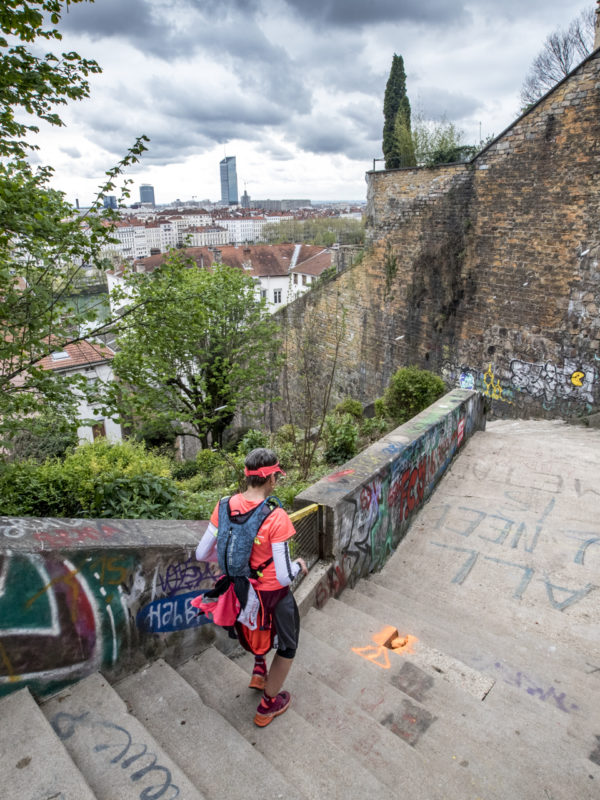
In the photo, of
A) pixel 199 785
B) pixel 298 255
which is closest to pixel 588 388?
pixel 199 785

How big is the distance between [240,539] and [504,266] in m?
11.9

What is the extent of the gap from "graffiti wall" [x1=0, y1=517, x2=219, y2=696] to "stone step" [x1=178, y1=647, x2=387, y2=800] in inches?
9.0

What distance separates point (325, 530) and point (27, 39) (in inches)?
183

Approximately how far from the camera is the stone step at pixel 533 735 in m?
2.48

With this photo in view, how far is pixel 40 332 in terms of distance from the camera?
4.62m

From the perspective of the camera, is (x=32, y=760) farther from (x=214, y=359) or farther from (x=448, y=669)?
(x=214, y=359)

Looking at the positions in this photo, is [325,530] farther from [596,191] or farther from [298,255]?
[298,255]

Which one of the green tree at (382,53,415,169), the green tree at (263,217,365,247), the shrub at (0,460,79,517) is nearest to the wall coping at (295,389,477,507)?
the shrub at (0,460,79,517)

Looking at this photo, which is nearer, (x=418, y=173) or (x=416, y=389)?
(x=416, y=389)

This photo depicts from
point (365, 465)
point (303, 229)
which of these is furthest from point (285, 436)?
point (303, 229)

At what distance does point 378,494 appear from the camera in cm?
482

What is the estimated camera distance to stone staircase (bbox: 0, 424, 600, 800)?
2.17m

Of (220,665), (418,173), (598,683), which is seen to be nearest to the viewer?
(220,665)

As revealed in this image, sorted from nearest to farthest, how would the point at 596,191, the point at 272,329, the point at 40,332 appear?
the point at 40,332, the point at 596,191, the point at 272,329
